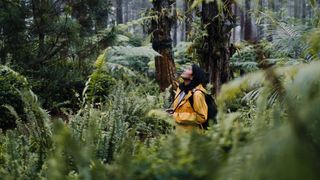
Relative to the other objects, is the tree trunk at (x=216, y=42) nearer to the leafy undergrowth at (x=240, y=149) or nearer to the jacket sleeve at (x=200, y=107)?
the jacket sleeve at (x=200, y=107)

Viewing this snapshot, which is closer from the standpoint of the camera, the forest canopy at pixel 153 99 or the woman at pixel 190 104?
the forest canopy at pixel 153 99

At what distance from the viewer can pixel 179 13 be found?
9922 millimetres

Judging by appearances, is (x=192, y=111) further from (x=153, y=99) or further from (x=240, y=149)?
(x=153, y=99)

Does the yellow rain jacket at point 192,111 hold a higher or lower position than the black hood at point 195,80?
lower

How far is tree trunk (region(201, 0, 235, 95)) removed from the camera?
7850 millimetres

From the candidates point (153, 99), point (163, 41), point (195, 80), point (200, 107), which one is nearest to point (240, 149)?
point (200, 107)

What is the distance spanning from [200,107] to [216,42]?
3.03 m

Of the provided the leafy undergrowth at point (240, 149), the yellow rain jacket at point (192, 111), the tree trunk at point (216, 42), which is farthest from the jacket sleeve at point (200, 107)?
the tree trunk at point (216, 42)

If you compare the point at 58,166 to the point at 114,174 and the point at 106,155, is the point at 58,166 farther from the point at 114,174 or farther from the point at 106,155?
the point at 106,155

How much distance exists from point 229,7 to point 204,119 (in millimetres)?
3137

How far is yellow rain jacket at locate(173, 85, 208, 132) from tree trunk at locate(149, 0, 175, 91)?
462 cm

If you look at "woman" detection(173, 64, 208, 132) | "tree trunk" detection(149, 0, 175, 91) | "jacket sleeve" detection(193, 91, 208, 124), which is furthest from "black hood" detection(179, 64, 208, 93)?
"tree trunk" detection(149, 0, 175, 91)

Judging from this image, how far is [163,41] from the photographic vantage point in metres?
9.93

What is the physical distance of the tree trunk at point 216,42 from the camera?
7.85m
